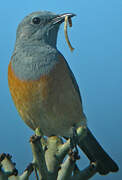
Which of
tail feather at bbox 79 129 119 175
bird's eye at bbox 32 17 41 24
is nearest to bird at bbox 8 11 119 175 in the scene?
bird's eye at bbox 32 17 41 24

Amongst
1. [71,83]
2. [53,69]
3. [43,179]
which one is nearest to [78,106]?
[71,83]

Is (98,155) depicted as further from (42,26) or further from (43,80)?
(42,26)

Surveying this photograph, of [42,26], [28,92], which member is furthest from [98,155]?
[42,26]

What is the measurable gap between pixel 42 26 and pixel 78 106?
0.36 meters

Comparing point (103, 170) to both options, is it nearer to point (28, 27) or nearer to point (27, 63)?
point (27, 63)

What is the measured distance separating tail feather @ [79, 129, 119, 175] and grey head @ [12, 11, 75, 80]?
45cm

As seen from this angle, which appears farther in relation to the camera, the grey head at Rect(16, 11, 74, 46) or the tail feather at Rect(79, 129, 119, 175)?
the tail feather at Rect(79, 129, 119, 175)

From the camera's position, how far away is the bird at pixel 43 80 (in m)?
1.07

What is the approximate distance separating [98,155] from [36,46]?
590mm

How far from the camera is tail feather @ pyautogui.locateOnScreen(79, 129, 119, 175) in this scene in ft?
4.19

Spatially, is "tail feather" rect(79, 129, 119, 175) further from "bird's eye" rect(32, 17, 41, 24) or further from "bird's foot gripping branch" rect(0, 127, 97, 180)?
"bird's eye" rect(32, 17, 41, 24)

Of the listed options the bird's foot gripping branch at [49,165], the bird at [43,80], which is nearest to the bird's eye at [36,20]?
the bird at [43,80]

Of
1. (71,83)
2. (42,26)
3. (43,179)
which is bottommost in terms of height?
(43,179)

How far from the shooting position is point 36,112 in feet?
3.56
